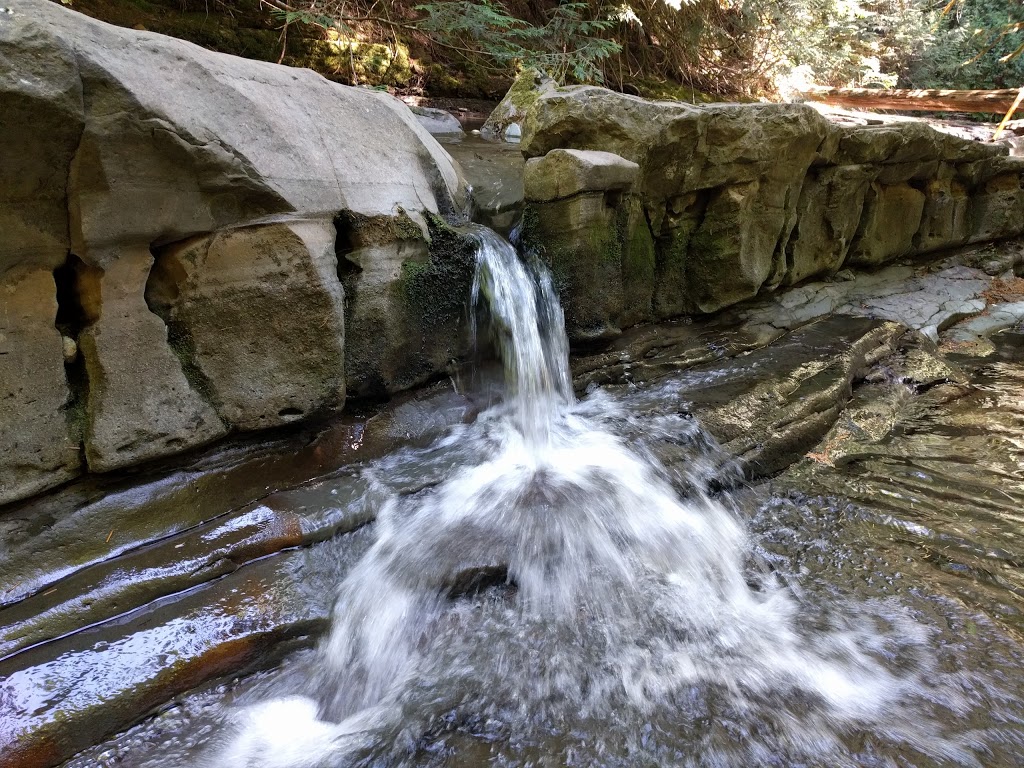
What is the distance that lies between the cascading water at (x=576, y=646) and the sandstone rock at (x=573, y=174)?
1.95 metres

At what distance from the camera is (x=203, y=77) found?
103 inches

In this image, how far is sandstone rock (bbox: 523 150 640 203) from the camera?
4027mm

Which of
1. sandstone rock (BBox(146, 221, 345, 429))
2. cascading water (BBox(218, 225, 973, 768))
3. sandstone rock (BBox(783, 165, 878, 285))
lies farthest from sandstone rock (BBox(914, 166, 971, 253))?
sandstone rock (BBox(146, 221, 345, 429))

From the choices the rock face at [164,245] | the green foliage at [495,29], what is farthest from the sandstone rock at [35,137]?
the green foliage at [495,29]

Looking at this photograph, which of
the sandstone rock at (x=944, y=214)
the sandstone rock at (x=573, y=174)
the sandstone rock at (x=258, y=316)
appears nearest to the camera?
the sandstone rock at (x=258, y=316)

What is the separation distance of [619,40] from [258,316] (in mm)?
9719

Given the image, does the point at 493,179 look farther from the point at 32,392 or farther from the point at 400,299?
the point at 32,392

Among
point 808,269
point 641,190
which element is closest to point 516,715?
point 641,190

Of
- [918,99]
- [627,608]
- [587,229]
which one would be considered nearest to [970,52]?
[918,99]

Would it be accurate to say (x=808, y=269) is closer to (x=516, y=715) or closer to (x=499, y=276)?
(x=499, y=276)

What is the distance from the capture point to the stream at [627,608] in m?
2.03

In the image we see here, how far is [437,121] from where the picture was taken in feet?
25.1

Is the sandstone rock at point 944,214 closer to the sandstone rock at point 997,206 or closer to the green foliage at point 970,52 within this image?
the sandstone rock at point 997,206

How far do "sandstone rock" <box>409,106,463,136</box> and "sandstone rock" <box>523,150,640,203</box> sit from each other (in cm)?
366
